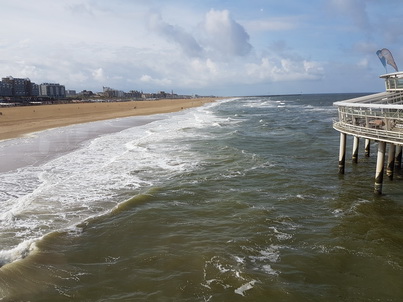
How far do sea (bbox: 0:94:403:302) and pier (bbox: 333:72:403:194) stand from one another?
48.2 inches

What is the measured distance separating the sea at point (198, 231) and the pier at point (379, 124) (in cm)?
122

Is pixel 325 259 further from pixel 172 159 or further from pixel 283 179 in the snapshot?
pixel 172 159

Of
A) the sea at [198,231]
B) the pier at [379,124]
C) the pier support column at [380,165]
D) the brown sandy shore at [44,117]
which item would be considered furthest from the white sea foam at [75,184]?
the brown sandy shore at [44,117]

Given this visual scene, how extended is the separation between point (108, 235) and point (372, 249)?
8.68 meters

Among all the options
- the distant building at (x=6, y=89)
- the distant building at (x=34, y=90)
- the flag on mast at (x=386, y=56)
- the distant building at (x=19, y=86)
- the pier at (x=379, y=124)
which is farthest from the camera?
the distant building at (x=34, y=90)

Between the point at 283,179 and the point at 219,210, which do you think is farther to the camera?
the point at 283,179

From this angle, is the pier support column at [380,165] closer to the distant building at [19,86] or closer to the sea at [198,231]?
the sea at [198,231]

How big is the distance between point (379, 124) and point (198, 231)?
36.4 ft

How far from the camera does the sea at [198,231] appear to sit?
861 cm

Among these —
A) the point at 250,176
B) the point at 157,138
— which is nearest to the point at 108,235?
the point at 250,176

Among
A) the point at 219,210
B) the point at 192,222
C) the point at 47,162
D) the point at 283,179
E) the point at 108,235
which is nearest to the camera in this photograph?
the point at 108,235

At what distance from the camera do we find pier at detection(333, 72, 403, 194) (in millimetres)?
14688

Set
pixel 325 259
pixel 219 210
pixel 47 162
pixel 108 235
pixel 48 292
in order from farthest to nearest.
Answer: pixel 47 162, pixel 219 210, pixel 108 235, pixel 325 259, pixel 48 292

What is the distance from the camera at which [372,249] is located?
34.3 feet
